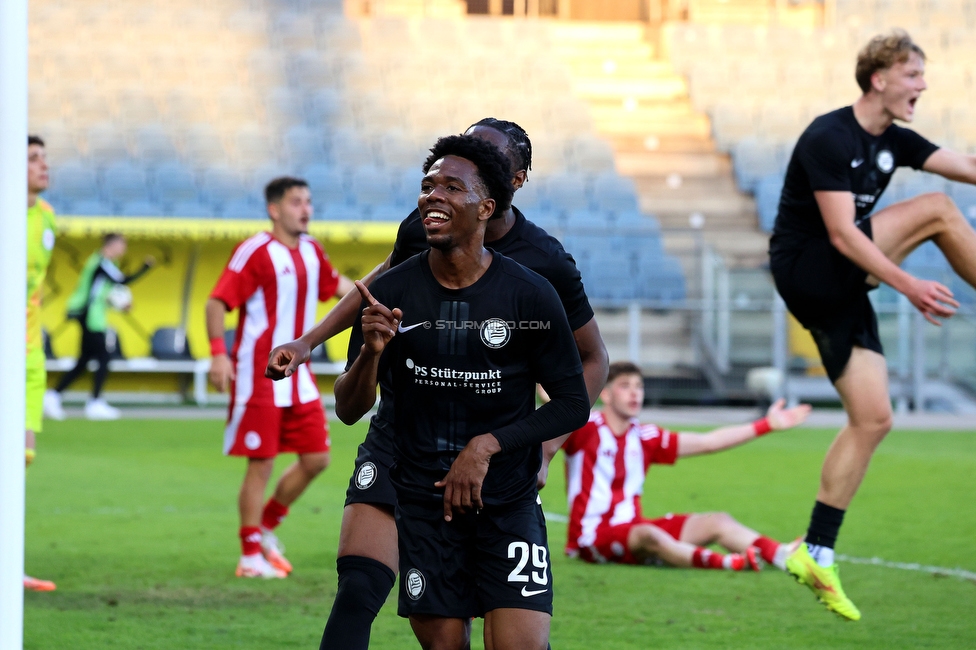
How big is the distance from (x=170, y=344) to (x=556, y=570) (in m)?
12.4

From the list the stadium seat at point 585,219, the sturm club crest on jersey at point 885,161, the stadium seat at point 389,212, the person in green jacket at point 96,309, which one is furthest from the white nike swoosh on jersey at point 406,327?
the stadium seat at point 585,219

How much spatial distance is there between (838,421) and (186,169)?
11.1 m

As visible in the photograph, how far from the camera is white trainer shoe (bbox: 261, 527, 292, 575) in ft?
22.1

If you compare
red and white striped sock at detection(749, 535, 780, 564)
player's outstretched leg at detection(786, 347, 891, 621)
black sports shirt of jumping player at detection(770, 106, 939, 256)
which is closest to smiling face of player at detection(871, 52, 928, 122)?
black sports shirt of jumping player at detection(770, 106, 939, 256)

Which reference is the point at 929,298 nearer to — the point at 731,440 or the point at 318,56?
the point at 731,440

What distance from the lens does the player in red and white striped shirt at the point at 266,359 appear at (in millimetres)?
6719

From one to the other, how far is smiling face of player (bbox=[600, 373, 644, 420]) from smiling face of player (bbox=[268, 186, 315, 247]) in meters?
1.88

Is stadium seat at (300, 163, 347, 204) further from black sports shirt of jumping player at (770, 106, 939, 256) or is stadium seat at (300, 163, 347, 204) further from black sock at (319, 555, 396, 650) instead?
black sock at (319, 555, 396, 650)

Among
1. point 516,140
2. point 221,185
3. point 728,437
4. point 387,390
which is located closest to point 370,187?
point 221,185

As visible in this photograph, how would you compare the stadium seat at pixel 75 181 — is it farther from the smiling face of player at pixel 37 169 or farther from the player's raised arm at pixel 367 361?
the player's raised arm at pixel 367 361

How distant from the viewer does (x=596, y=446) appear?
689 cm

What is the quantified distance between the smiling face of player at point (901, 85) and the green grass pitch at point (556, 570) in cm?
214

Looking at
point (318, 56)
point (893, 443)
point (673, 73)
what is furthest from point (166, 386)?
point (673, 73)

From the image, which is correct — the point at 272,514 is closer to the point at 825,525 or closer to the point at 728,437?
the point at 728,437
